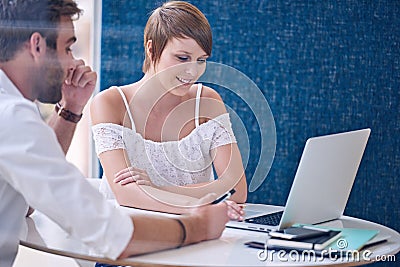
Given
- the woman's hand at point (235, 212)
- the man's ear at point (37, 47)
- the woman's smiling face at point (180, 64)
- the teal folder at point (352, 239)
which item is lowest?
the woman's hand at point (235, 212)

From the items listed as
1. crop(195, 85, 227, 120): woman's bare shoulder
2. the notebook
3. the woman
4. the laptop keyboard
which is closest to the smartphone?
the notebook

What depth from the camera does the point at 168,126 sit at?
5.33ft

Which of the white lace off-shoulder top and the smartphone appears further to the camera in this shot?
→ the white lace off-shoulder top

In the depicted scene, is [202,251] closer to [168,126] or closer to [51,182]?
[51,182]

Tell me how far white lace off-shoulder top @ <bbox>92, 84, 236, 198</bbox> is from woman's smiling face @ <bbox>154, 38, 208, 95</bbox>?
57 millimetres

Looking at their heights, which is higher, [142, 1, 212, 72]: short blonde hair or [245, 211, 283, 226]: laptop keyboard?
[142, 1, 212, 72]: short blonde hair

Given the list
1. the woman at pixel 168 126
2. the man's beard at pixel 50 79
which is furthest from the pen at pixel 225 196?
the man's beard at pixel 50 79

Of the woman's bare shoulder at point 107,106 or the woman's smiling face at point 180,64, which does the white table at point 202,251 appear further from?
the woman's smiling face at point 180,64

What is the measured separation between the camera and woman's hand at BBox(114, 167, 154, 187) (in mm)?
1517

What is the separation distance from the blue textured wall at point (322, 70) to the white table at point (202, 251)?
1.64ft

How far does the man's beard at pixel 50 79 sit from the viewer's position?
47.4 inches

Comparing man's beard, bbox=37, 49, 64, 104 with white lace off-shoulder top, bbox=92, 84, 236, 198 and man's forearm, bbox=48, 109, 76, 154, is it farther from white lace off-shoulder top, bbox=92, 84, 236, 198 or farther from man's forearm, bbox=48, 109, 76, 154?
white lace off-shoulder top, bbox=92, 84, 236, 198

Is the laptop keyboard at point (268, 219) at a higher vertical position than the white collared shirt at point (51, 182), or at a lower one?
lower

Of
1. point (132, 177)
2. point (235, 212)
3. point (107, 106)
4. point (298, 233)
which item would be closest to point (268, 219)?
point (235, 212)
